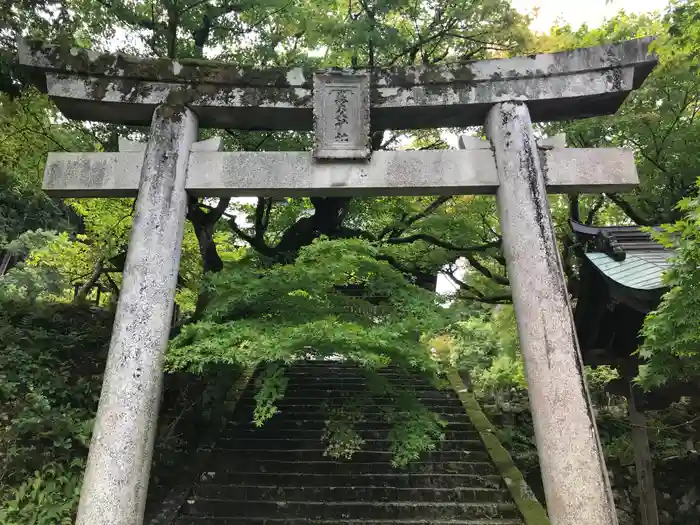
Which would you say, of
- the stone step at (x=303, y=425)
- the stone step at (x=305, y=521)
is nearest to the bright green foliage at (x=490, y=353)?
the stone step at (x=303, y=425)

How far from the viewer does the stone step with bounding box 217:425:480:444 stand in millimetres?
7921

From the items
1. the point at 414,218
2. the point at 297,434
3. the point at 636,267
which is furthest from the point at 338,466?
the point at 636,267

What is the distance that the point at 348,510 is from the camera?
621 centimetres

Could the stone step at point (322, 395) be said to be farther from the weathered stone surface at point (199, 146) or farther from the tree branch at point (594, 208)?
the weathered stone surface at point (199, 146)

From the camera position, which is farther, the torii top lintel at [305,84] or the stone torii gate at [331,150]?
the torii top lintel at [305,84]

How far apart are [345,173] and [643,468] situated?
226 inches

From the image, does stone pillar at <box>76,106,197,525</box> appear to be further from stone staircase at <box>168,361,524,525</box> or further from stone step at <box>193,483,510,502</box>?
stone step at <box>193,483,510,502</box>

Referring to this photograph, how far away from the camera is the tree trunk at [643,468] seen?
651 cm

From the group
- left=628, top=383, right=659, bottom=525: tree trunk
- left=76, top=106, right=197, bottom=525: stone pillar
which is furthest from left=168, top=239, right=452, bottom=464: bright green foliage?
left=628, top=383, right=659, bottom=525: tree trunk

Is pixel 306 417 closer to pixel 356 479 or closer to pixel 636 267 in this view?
pixel 356 479

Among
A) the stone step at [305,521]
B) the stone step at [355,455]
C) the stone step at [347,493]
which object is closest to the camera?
the stone step at [305,521]

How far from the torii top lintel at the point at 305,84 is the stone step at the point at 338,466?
15.8 feet

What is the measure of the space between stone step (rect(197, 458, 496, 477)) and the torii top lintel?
4.81 metres

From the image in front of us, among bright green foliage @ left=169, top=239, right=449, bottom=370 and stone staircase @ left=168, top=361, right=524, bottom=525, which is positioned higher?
bright green foliage @ left=169, top=239, right=449, bottom=370
